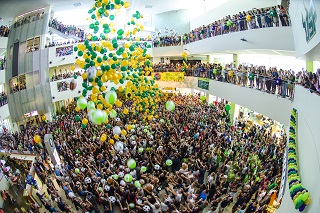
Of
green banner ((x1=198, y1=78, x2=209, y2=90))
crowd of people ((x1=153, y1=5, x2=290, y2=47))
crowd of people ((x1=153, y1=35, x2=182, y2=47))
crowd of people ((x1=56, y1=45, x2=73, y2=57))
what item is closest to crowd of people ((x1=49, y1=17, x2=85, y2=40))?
crowd of people ((x1=56, y1=45, x2=73, y2=57))

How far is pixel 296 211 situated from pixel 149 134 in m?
6.87

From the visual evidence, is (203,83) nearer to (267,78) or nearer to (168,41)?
(168,41)

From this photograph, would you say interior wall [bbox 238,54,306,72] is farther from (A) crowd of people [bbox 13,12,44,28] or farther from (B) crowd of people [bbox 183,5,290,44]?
(A) crowd of people [bbox 13,12,44,28]

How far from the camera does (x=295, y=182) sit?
3967 millimetres

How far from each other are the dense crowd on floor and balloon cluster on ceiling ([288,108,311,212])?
1487 millimetres

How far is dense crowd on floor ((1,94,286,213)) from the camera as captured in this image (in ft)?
20.8

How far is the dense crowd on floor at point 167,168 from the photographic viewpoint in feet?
20.8

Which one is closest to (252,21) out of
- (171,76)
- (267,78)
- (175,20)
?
(267,78)

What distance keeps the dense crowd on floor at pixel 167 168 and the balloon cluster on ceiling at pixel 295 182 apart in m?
1.49

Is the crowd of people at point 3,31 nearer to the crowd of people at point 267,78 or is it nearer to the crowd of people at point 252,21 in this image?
the crowd of people at point 252,21

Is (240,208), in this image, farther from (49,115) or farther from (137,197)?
(49,115)

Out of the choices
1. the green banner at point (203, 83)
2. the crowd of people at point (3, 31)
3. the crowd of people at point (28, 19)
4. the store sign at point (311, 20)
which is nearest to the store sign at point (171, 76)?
the green banner at point (203, 83)

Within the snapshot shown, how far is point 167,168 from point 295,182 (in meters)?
4.91

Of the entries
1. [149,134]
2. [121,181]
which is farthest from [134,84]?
[121,181]
